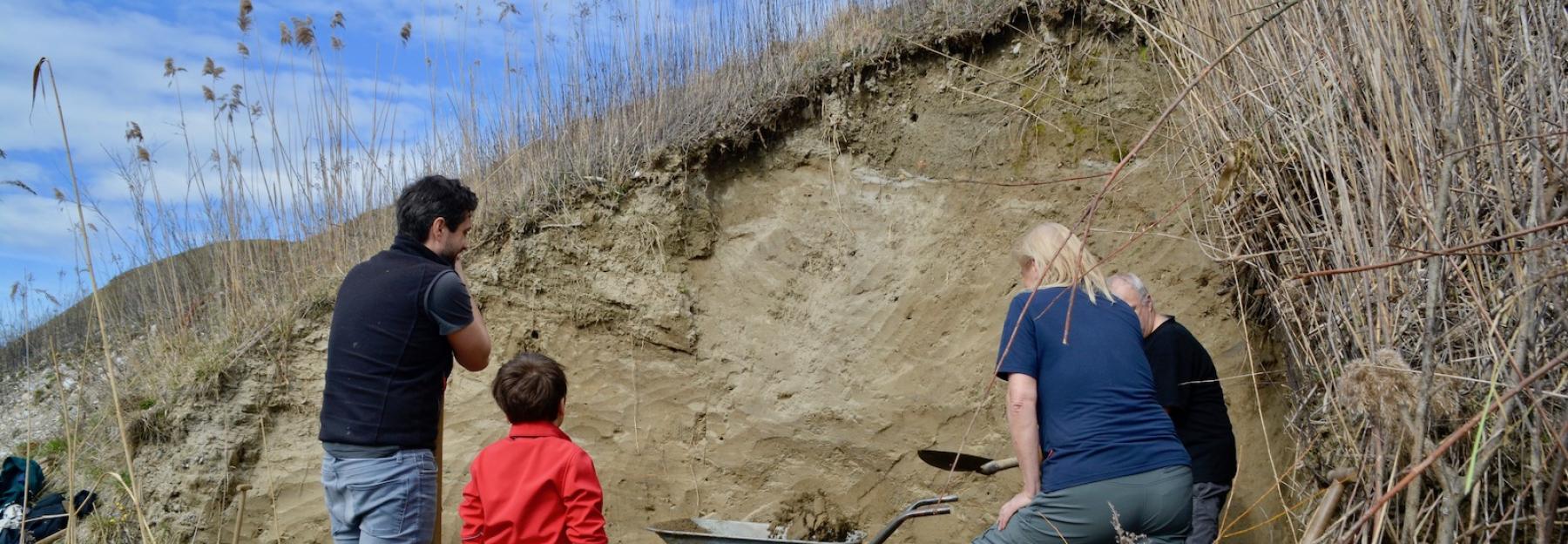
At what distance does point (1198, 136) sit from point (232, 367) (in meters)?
5.01

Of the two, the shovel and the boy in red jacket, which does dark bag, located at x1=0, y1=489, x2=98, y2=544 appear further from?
the shovel

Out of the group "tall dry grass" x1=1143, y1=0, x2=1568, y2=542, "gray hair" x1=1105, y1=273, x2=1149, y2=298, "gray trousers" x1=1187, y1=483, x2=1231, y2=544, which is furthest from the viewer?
"gray hair" x1=1105, y1=273, x2=1149, y2=298

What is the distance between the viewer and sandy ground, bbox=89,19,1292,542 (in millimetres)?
5309

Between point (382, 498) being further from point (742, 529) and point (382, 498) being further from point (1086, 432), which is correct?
point (1086, 432)

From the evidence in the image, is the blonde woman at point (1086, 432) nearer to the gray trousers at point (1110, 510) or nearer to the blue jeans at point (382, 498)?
the gray trousers at point (1110, 510)

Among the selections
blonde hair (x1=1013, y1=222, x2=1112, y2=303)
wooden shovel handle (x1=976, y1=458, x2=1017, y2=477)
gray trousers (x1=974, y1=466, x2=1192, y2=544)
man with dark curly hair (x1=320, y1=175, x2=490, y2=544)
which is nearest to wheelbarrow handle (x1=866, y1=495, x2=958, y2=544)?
wooden shovel handle (x1=976, y1=458, x2=1017, y2=477)

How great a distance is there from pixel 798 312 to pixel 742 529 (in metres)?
1.33

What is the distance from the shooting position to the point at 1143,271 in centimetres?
519

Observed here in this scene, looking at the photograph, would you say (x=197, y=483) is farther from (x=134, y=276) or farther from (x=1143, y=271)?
(x=1143, y=271)

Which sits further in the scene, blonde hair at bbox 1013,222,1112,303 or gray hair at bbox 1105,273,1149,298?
gray hair at bbox 1105,273,1149,298

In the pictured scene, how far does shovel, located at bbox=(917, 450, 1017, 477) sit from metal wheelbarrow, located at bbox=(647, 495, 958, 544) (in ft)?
0.43

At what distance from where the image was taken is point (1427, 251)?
2.02 m

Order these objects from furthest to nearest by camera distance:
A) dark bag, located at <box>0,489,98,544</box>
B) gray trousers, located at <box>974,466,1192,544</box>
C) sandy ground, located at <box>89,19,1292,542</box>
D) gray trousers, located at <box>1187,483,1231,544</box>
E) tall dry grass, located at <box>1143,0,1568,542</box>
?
1. sandy ground, located at <box>89,19,1292,542</box>
2. dark bag, located at <box>0,489,98,544</box>
3. gray trousers, located at <box>1187,483,1231,544</box>
4. gray trousers, located at <box>974,466,1192,544</box>
5. tall dry grass, located at <box>1143,0,1568,542</box>

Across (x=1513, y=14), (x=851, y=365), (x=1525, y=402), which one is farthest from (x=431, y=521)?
(x=1513, y=14)
